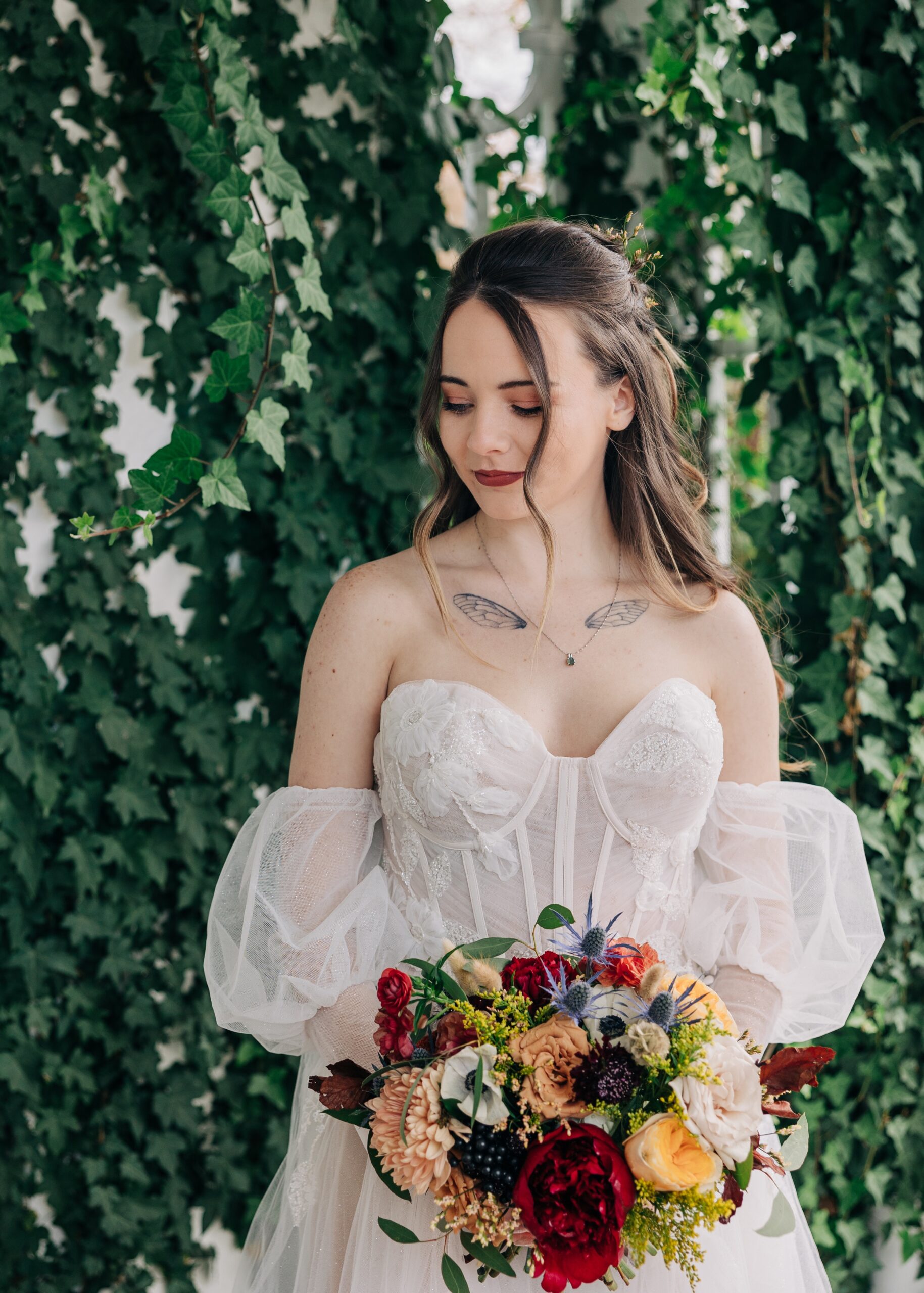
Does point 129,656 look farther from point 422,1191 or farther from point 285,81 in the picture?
point 422,1191

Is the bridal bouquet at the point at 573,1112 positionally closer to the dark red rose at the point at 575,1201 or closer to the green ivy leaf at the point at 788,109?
the dark red rose at the point at 575,1201

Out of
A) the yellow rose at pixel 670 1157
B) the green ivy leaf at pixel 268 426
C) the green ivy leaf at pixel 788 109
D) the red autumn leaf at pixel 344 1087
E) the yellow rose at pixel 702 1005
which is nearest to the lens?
the yellow rose at pixel 670 1157

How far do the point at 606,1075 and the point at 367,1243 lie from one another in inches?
18.4

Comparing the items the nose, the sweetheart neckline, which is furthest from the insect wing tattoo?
the nose

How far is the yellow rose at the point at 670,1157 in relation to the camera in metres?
1.09

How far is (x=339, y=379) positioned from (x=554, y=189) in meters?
1.02

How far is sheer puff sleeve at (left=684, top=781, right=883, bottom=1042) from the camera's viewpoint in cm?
160

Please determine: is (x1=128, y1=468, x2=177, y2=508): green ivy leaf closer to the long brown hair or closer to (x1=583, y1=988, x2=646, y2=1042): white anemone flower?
the long brown hair

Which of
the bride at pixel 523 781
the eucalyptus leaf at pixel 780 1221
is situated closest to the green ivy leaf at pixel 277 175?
the bride at pixel 523 781

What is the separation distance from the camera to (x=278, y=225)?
2.35 metres

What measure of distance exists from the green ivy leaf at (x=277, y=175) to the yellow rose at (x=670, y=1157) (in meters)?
1.68

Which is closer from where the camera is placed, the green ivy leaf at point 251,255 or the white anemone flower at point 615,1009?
the white anemone flower at point 615,1009

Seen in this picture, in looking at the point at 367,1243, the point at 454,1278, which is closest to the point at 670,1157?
the point at 454,1278

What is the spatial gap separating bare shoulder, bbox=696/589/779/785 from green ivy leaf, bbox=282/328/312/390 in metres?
0.85
